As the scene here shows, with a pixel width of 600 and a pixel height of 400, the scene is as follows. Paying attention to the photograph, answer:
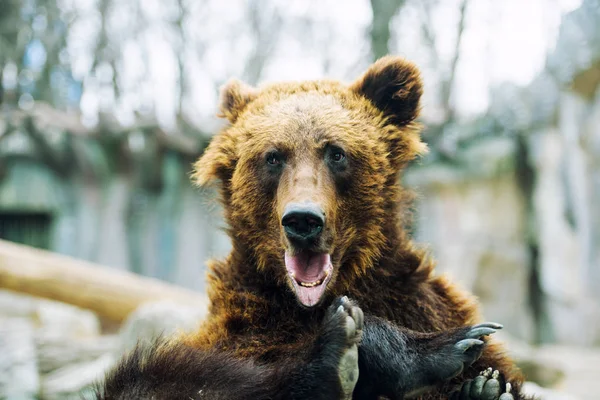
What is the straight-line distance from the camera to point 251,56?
18.0m

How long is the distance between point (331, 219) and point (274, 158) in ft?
1.47

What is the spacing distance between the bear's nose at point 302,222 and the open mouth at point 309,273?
4.4 inches

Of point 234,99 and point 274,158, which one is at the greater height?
point 234,99

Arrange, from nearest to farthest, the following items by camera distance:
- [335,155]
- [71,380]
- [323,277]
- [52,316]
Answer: [323,277] → [335,155] → [71,380] → [52,316]

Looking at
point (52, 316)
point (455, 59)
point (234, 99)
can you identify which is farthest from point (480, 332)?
point (455, 59)

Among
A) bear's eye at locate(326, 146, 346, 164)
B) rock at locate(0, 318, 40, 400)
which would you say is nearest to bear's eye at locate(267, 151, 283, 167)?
bear's eye at locate(326, 146, 346, 164)

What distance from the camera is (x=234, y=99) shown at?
3574mm

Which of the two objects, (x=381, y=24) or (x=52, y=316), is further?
(x=381, y=24)

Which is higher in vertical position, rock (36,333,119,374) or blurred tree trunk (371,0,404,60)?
blurred tree trunk (371,0,404,60)

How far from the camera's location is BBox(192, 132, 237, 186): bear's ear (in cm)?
331

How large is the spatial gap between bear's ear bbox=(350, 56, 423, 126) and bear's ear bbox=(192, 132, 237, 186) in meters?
0.73

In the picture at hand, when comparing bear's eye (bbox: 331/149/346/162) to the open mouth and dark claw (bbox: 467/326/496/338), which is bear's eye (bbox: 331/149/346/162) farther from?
dark claw (bbox: 467/326/496/338)

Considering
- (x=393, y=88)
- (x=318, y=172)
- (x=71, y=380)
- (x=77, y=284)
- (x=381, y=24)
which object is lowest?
(x=71, y=380)

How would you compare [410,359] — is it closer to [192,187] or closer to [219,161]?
[219,161]
